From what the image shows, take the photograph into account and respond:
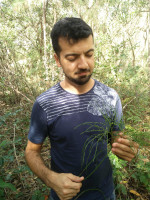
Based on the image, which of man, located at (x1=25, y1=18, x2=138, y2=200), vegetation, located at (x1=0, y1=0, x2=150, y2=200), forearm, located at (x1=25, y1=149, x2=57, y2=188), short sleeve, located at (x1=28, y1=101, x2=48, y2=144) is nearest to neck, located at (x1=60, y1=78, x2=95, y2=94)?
A: man, located at (x1=25, y1=18, x2=138, y2=200)

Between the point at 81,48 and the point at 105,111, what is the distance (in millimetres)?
551

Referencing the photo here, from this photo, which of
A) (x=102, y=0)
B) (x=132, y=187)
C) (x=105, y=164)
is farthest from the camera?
(x=102, y=0)

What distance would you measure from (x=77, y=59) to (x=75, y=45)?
11 centimetres

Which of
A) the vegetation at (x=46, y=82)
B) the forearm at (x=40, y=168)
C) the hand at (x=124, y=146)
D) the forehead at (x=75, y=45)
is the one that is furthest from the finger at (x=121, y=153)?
the forehead at (x=75, y=45)

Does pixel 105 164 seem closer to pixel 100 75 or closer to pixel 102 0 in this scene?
pixel 100 75

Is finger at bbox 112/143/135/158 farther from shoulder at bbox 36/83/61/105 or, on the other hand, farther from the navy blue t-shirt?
shoulder at bbox 36/83/61/105

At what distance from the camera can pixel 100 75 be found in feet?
16.8

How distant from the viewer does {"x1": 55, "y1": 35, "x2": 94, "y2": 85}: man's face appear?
1.15 meters

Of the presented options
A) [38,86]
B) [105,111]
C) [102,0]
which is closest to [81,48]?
[105,111]

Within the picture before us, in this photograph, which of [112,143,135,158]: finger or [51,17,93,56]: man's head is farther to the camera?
[51,17,93,56]: man's head

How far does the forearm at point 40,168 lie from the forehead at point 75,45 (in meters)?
0.89

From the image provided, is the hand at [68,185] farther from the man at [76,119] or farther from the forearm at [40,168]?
the man at [76,119]

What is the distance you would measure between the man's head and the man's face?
30 millimetres

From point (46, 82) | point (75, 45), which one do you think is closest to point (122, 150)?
point (75, 45)
